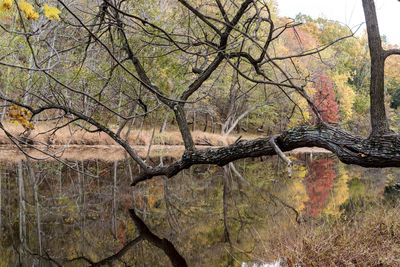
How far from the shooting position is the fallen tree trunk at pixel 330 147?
3014mm

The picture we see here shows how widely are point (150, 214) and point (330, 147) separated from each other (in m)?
3.10

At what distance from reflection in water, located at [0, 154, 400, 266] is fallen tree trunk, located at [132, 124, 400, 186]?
1055 mm

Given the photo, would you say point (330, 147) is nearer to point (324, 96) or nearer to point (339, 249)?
point (339, 249)

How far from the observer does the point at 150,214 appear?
5.16 m

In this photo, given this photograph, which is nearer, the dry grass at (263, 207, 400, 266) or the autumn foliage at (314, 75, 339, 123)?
the dry grass at (263, 207, 400, 266)

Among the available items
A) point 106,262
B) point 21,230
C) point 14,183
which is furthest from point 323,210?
point 14,183

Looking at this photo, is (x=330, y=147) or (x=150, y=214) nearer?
(x=330, y=147)

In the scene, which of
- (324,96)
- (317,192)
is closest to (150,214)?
(317,192)

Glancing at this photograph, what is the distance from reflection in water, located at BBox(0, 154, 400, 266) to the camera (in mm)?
3512

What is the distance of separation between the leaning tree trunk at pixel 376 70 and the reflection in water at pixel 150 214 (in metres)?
1.79

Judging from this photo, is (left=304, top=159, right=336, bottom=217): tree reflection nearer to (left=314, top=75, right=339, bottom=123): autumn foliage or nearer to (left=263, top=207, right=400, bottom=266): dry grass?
(left=263, top=207, right=400, bottom=266): dry grass

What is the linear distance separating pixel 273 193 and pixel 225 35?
4.08m

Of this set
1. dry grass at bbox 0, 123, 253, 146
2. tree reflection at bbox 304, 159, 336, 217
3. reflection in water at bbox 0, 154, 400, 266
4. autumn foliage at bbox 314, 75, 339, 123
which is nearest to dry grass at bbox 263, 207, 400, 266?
reflection in water at bbox 0, 154, 400, 266

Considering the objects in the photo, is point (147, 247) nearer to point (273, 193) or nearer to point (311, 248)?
point (311, 248)
